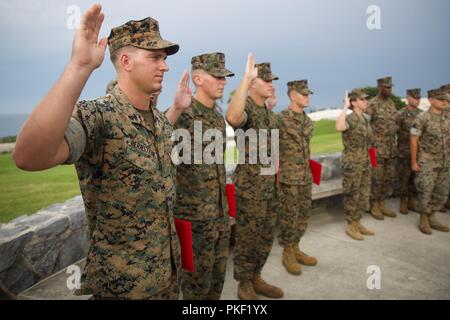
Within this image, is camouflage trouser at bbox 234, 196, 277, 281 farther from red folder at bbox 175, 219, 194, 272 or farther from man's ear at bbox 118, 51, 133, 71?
man's ear at bbox 118, 51, 133, 71

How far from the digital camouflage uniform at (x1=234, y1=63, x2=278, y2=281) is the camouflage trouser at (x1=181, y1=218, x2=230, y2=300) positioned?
57 cm

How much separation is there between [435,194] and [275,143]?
3.39 meters

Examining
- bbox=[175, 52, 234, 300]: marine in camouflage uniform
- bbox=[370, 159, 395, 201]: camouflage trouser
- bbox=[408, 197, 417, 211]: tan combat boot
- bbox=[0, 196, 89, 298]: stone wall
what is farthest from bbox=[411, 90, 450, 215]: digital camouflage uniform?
bbox=[0, 196, 89, 298]: stone wall

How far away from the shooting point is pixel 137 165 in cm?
147

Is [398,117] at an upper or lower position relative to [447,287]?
upper

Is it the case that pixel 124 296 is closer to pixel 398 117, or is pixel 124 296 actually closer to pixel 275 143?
pixel 275 143

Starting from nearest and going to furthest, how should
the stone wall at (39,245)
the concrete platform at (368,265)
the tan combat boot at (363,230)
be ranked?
1. the stone wall at (39,245)
2. the concrete platform at (368,265)
3. the tan combat boot at (363,230)

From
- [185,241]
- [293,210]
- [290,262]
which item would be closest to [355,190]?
[293,210]

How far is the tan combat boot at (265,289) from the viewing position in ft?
10.6

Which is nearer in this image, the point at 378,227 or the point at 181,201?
the point at 181,201

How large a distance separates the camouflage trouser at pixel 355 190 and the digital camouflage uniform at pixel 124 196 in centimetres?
376

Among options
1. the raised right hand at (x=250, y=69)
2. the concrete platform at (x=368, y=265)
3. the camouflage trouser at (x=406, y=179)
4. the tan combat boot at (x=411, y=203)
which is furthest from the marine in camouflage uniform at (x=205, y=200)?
the tan combat boot at (x=411, y=203)

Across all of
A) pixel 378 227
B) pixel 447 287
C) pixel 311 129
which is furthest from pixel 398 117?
pixel 447 287

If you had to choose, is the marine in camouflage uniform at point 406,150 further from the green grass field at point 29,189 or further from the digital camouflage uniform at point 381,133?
the green grass field at point 29,189
